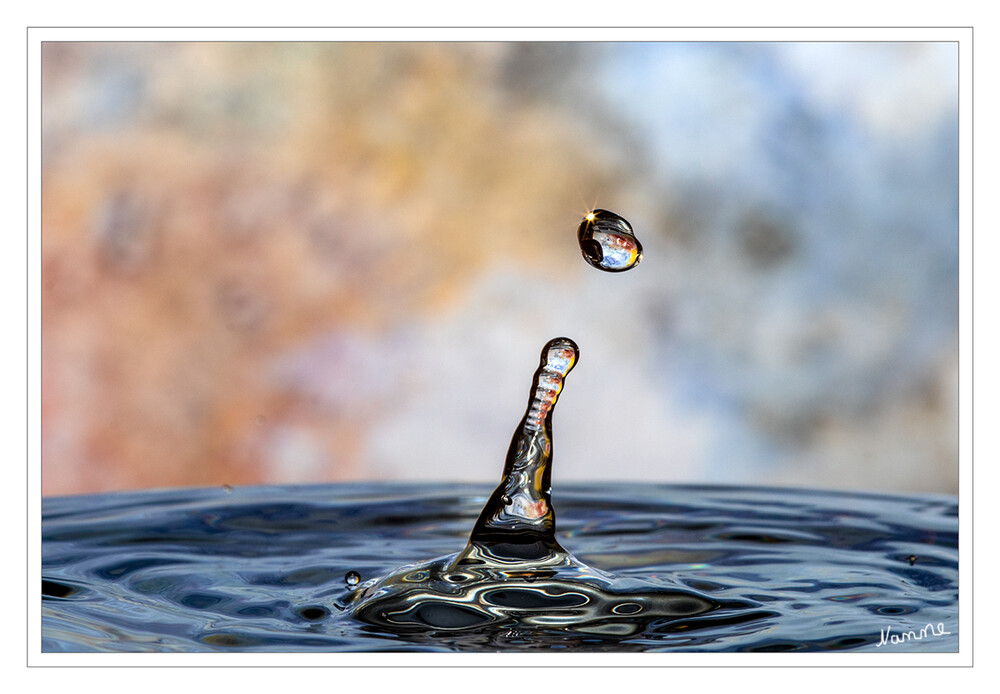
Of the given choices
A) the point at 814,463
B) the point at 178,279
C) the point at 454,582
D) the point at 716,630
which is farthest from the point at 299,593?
the point at 814,463

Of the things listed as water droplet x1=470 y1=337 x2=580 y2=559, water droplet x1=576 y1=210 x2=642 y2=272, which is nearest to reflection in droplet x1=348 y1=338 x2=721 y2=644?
water droplet x1=470 y1=337 x2=580 y2=559

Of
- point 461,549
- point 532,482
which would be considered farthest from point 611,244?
point 461,549

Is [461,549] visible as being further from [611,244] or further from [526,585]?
[611,244]

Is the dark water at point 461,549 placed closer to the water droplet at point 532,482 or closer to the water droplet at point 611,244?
the water droplet at point 532,482

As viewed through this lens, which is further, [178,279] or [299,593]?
[178,279]

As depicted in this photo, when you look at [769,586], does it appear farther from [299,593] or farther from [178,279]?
[178,279]
